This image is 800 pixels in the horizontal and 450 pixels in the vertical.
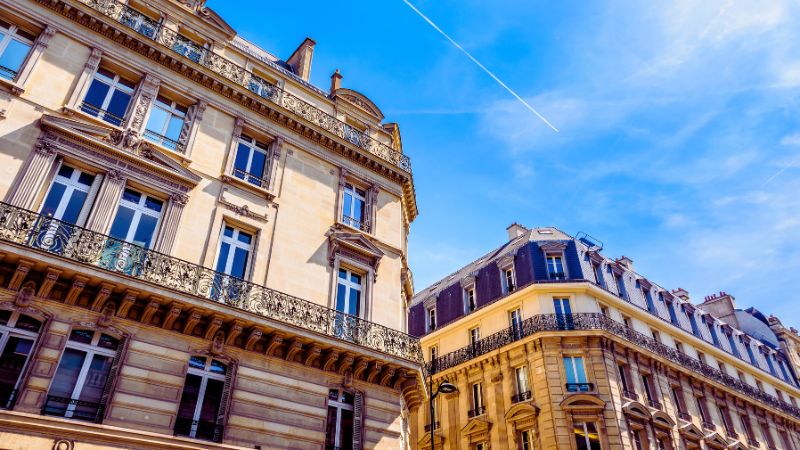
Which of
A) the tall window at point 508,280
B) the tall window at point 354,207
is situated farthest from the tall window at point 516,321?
the tall window at point 354,207

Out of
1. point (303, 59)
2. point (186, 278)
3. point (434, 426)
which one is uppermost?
point (303, 59)

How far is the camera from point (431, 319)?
29172 mm

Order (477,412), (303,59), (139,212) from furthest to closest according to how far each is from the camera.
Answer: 1. (477,412)
2. (303,59)
3. (139,212)

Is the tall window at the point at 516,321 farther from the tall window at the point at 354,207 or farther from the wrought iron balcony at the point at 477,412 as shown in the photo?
the tall window at the point at 354,207

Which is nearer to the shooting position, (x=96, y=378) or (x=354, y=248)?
(x=96, y=378)

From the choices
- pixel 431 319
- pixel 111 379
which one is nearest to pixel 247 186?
pixel 111 379

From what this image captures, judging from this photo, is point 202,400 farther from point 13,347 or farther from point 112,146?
point 112,146

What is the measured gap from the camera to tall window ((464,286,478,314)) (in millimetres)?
26920

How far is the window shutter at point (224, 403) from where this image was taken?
32.9 feet

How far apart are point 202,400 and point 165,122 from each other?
22.8ft

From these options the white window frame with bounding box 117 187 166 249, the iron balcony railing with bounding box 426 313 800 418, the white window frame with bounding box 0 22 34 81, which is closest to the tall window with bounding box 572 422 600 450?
the iron balcony railing with bounding box 426 313 800 418

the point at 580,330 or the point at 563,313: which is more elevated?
the point at 563,313

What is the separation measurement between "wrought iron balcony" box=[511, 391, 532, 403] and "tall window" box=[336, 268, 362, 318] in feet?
36.2

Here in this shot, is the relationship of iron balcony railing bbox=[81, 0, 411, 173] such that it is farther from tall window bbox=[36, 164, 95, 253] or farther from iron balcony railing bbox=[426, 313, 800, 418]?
iron balcony railing bbox=[426, 313, 800, 418]
